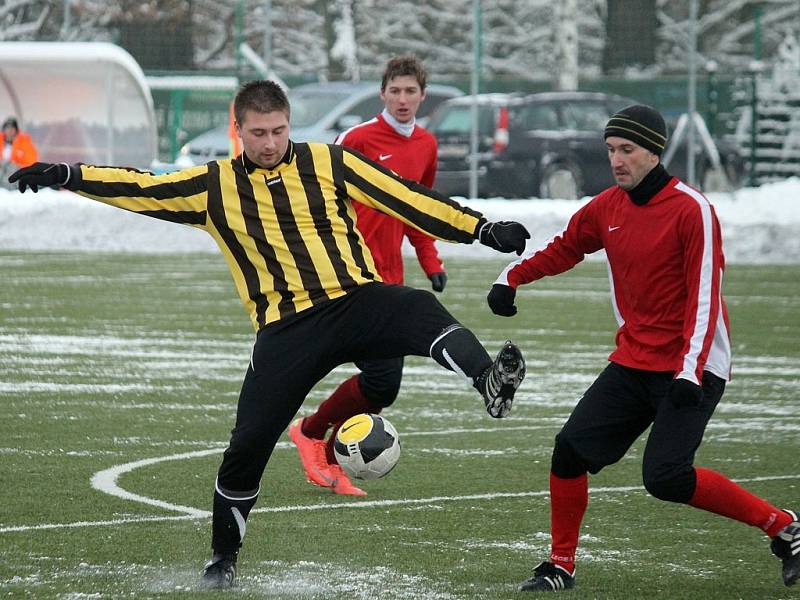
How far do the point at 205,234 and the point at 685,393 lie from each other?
64.1ft

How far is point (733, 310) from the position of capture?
54.0ft

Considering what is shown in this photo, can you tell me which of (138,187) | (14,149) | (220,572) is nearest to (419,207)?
(138,187)

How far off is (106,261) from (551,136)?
937 centimetres

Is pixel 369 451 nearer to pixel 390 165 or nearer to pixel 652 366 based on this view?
pixel 652 366

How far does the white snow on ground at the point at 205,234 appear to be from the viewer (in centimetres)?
2264

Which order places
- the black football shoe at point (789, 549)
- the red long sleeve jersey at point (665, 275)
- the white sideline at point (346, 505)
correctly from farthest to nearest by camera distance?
1. the white sideline at point (346, 505)
2. the black football shoe at point (789, 549)
3. the red long sleeve jersey at point (665, 275)

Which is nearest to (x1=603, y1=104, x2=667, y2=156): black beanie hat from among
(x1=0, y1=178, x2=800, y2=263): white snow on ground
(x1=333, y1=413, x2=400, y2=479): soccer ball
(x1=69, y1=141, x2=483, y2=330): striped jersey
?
(x1=69, y1=141, x2=483, y2=330): striped jersey

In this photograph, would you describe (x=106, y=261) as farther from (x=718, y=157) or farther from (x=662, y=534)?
(x=662, y=534)

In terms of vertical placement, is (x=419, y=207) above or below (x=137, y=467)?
above

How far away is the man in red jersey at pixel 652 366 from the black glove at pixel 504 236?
1.50 ft

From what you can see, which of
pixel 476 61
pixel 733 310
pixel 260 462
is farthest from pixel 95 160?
pixel 260 462

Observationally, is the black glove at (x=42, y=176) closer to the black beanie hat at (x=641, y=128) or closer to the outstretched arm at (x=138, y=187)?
the outstretched arm at (x=138, y=187)

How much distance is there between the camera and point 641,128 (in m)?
6.08

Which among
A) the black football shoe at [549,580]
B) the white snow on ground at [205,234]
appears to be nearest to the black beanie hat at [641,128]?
the black football shoe at [549,580]
